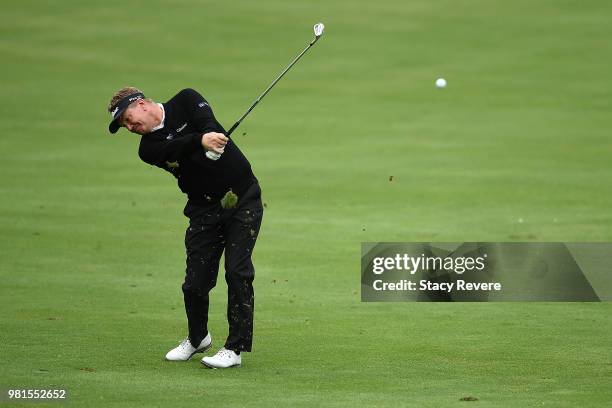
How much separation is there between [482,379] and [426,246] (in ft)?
19.4

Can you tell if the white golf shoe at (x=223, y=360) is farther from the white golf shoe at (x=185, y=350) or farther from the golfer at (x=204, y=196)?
the white golf shoe at (x=185, y=350)

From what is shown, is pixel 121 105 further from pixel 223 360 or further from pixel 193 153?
pixel 223 360

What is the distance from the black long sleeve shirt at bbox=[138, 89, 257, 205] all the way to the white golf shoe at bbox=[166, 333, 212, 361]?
103cm

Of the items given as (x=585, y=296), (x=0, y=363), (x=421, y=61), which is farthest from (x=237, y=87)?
(x=0, y=363)

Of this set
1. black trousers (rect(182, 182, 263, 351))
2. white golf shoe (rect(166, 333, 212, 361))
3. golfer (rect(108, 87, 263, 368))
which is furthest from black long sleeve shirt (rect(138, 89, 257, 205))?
white golf shoe (rect(166, 333, 212, 361))

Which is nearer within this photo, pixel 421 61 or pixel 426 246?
pixel 426 246

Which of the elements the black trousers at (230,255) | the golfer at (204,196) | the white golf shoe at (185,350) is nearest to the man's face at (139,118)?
the golfer at (204,196)

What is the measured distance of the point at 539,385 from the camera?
27.5ft

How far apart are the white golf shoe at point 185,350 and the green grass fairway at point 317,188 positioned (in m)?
0.12

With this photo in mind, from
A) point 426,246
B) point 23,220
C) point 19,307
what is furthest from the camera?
point 23,220

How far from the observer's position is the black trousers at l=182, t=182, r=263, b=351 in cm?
895

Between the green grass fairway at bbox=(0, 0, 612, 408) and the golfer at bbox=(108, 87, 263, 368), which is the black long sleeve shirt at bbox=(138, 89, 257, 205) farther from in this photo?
the green grass fairway at bbox=(0, 0, 612, 408)

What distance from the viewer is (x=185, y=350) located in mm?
9211

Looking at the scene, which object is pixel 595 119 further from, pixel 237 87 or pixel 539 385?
pixel 539 385
